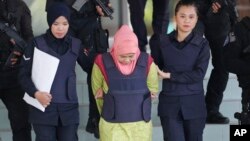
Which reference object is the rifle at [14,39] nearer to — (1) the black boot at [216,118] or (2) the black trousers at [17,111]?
(2) the black trousers at [17,111]

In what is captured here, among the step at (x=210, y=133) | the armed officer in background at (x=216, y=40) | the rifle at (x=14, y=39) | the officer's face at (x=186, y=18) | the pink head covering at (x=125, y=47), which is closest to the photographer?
the pink head covering at (x=125, y=47)

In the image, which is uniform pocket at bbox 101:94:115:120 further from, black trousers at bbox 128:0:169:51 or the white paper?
black trousers at bbox 128:0:169:51

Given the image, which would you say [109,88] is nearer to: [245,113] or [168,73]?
[168,73]

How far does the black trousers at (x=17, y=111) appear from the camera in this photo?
14.6ft

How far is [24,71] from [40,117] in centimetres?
33

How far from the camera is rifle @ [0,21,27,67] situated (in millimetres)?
4301

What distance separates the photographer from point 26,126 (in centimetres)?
447

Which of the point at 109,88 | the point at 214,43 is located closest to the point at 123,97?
→ the point at 109,88

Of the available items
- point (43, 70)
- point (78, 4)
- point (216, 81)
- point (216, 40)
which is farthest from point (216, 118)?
point (43, 70)

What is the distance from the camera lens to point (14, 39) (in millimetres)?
4309

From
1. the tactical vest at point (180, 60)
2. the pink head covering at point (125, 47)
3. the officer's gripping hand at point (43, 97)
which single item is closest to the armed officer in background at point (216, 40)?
the tactical vest at point (180, 60)

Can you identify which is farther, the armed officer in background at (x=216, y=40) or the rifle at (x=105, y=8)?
the armed officer in background at (x=216, y=40)

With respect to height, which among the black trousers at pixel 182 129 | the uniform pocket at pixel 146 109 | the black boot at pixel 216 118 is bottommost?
the black boot at pixel 216 118

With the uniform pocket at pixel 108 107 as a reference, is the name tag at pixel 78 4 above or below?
above
